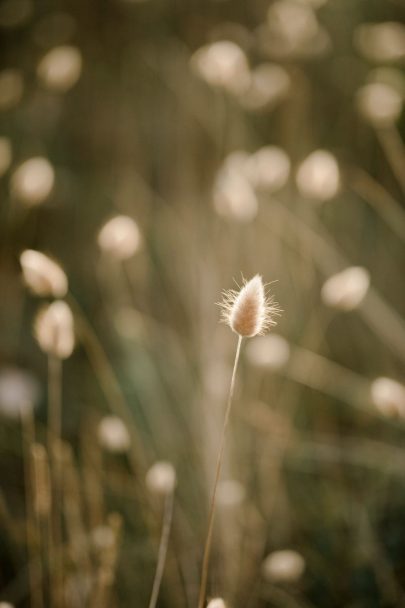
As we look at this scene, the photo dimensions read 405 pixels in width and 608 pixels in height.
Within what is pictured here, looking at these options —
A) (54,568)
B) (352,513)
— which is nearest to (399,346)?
(352,513)

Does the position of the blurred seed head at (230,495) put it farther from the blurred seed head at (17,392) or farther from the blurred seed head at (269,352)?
the blurred seed head at (17,392)

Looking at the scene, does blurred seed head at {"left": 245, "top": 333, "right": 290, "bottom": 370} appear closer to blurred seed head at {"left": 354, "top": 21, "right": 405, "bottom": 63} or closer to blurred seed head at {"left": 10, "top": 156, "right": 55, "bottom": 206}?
blurred seed head at {"left": 10, "top": 156, "right": 55, "bottom": 206}

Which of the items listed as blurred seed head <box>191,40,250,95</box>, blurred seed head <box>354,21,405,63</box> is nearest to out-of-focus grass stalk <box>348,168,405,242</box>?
blurred seed head <box>354,21,405,63</box>

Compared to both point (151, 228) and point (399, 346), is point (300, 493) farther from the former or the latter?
point (151, 228)

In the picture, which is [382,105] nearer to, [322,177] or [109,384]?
[322,177]

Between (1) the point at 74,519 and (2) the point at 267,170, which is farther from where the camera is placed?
(2) the point at 267,170

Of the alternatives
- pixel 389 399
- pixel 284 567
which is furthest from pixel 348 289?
pixel 284 567
